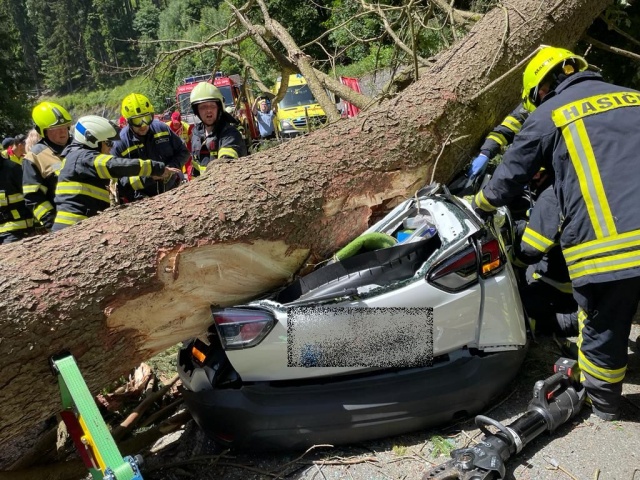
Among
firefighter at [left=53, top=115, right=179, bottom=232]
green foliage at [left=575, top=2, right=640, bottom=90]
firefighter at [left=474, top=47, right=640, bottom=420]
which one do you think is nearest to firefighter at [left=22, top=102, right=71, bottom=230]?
firefighter at [left=53, top=115, right=179, bottom=232]

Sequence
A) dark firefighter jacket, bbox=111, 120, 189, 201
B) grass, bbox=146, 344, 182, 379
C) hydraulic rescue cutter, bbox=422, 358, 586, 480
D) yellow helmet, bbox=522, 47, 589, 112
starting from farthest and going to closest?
dark firefighter jacket, bbox=111, 120, 189, 201
grass, bbox=146, 344, 182, 379
yellow helmet, bbox=522, 47, 589, 112
hydraulic rescue cutter, bbox=422, 358, 586, 480

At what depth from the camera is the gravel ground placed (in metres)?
2.12

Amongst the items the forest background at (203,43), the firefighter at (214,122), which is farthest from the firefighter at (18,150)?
the firefighter at (214,122)

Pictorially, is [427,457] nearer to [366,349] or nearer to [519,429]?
[519,429]

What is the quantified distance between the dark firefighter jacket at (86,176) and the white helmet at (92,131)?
61 mm

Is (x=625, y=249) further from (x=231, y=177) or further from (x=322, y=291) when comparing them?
(x=231, y=177)

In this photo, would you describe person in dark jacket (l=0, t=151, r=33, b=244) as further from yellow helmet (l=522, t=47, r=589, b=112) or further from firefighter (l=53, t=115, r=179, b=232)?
yellow helmet (l=522, t=47, r=589, b=112)

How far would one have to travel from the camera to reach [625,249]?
6.82 ft

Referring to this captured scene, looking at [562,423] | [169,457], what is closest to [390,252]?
[562,423]

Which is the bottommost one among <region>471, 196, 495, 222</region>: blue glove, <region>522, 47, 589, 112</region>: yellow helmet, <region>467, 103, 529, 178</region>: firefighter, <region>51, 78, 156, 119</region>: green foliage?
<region>51, 78, 156, 119</region>: green foliage

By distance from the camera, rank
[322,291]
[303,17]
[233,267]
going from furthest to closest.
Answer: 1. [303,17]
2. [233,267]
3. [322,291]

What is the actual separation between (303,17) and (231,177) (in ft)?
58.9

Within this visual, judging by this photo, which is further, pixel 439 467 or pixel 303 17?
pixel 303 17

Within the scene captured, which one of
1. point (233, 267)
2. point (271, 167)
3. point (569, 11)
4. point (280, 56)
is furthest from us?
point (280, 56)
